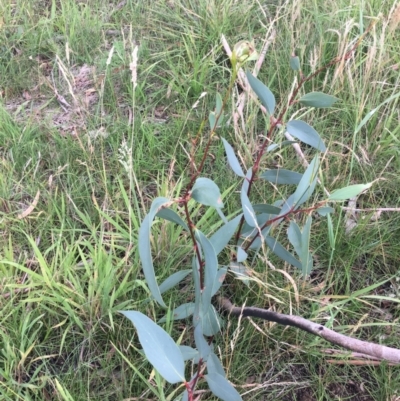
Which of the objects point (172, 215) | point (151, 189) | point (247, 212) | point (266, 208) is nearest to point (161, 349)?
point (172, 215)

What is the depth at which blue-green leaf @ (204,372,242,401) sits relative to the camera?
2.90 feet

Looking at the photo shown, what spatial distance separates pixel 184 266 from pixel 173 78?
0.89 meters

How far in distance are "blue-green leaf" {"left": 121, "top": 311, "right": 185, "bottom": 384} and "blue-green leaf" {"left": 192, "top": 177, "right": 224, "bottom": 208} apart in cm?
26

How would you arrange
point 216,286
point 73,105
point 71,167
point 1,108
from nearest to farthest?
point 216,286
point 71,167
point 1,108
point 73,105

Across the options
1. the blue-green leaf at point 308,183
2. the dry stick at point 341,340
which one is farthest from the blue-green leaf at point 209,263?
the blue-green leaf at point 308,183

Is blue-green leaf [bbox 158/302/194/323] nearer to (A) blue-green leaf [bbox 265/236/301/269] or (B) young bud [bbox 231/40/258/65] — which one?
(A) blue-green leaf [bbox 265/236/301/269]

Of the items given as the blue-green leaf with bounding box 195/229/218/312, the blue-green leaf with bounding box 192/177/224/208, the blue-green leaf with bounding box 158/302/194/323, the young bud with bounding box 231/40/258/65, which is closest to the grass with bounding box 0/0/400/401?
the blue-green leaf with bounding box 158/302/194/323

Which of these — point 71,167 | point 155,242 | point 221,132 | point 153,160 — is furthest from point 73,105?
point 155,242

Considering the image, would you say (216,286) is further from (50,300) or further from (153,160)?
(153,160)

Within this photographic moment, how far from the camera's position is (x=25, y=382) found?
1.10m

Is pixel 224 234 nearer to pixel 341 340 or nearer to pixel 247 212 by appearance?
pixel 247 212

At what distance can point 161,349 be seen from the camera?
0.77 meters

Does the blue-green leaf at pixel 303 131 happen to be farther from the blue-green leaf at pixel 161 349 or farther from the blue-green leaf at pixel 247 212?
the blue-green leaf at pixel 161 349

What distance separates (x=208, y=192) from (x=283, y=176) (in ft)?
1.27
